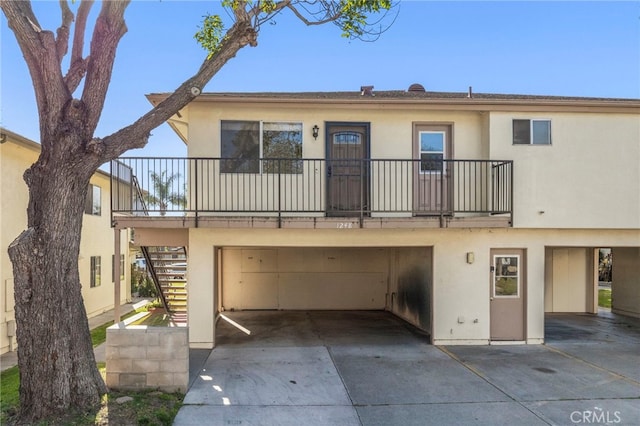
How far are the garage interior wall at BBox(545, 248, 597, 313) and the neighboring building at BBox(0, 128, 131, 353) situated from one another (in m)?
14.8

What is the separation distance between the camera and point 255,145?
841cm

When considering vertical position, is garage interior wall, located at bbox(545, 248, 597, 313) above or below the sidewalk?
above

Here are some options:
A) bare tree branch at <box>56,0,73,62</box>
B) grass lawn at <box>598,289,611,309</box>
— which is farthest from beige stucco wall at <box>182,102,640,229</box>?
grass lawn at <box>598,289,611,309</box>

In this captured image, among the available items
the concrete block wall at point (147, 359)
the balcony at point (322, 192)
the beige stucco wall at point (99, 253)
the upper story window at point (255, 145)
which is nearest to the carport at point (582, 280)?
the balcony at point (322, 192)

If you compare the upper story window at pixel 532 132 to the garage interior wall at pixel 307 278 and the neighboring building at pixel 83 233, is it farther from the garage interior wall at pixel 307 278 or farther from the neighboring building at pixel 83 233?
the neighboring building at pixel 83 233

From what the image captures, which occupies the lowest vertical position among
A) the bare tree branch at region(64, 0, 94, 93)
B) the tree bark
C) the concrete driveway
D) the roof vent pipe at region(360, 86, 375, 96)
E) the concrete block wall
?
the concrete driveway

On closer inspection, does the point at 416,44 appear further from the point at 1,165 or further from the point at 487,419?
the point at 1,165

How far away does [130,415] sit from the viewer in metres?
4.80

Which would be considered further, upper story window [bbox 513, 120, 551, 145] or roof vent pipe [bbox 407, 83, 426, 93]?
roof vent pipe [bbox 407, 83, 426, 93]

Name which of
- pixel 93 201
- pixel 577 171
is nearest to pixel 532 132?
pixel 577 171

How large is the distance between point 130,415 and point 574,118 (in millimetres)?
10089

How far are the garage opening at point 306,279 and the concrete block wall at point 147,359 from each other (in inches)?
280

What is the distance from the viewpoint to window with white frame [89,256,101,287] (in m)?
12.9

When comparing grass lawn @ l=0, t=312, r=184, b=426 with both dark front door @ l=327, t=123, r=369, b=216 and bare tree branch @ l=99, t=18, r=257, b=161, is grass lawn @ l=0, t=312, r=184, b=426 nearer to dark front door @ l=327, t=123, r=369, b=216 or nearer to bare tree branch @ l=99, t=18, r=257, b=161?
bare tree branch @ l=99, t=18, r=257, b=161
